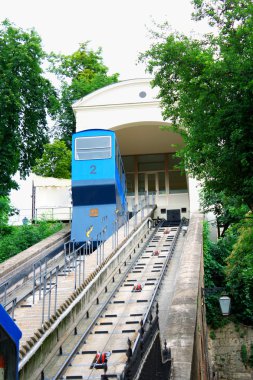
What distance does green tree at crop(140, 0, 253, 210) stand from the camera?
30.0ft

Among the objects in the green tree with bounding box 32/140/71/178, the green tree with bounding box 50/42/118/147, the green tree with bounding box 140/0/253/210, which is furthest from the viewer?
the green tree with bounding box 50/42/118/147

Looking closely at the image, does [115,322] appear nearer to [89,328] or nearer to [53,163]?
[89,328]

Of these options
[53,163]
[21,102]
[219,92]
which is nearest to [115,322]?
[219,92]

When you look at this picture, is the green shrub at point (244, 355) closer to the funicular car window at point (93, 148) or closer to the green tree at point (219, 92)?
the green tree at point (219, 92)

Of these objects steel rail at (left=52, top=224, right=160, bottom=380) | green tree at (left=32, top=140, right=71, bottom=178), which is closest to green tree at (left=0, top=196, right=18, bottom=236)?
green tree at (left=32, top=140, right=71, bottom=178)

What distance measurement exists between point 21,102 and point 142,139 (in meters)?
7.36

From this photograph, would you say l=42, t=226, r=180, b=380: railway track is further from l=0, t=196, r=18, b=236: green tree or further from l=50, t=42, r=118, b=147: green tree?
l=50, t=42, r=118, b=147: green tree

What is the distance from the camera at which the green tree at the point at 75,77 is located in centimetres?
3644

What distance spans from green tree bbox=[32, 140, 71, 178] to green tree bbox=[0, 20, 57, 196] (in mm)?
1427

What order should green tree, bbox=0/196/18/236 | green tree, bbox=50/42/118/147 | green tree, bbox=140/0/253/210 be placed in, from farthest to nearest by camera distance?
green tree, bbox=50/42/118/147 < green tree, bbox=0/196/18/236 < green tree, bbox=140/0/253/210

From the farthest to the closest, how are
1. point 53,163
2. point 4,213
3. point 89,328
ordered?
point 53,163, point 4,213, point 89,328

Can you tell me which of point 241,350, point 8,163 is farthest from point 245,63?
point 8,163

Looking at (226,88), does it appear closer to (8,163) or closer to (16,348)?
(16,348)

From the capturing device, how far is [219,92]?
9.70m
